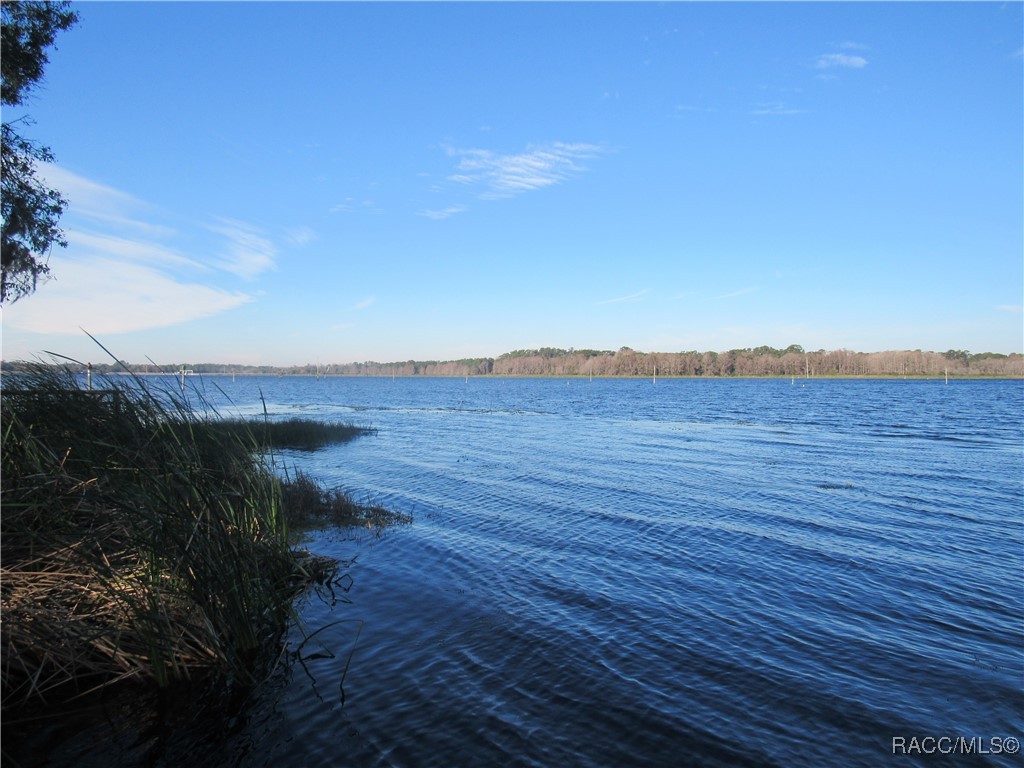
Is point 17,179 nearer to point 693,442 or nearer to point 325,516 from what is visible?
point 325,516

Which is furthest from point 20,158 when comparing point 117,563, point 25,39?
point 117,563

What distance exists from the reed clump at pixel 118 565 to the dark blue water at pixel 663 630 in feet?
3.78

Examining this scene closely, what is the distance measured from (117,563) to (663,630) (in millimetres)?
7342

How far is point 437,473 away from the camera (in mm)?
23391

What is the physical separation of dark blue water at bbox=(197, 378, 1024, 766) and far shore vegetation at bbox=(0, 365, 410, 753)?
1001 millimetres

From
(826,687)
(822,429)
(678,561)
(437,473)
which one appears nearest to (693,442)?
(822,429)

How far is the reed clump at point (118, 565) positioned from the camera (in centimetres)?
610

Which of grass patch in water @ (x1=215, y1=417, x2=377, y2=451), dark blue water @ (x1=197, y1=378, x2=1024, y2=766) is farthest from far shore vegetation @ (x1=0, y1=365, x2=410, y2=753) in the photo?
grass patch in water @ (x1=215, y1=417, x2=377, y2=451)

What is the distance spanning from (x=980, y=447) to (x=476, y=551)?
32.2 m

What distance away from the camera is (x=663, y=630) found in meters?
8.83

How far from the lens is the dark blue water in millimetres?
6141

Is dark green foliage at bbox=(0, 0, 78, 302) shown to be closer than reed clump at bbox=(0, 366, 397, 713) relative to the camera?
No

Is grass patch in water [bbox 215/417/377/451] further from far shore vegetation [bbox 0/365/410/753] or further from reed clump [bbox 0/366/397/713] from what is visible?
reed clump [bbox 0/366/397/713]

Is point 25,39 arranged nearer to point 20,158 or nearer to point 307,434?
point 20,158
